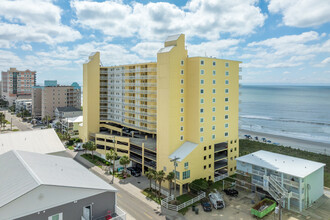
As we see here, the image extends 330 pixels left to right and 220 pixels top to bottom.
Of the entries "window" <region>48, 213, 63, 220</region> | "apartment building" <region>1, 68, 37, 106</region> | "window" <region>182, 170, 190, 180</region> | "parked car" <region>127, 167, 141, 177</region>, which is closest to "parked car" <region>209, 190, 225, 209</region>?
"window" <region>182, 170, 190, 180</region>

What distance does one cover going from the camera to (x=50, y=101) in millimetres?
118312

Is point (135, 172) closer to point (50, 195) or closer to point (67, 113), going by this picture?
point (50, 195)

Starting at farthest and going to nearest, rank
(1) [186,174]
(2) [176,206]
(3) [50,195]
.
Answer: (1) [186,174]
(2) [176,206]
(3) [50,195]

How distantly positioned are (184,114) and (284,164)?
20887mm

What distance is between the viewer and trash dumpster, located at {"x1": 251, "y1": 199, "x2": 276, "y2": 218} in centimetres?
3347

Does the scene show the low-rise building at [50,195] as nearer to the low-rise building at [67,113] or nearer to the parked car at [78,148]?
the parked car at [78,148]

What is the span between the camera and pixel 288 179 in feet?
122

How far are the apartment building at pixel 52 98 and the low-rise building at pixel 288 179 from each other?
10665 centimetres

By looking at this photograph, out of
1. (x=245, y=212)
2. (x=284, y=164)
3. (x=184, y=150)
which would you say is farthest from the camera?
(x=184, y=150)

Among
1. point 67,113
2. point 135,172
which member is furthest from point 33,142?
point 67,113

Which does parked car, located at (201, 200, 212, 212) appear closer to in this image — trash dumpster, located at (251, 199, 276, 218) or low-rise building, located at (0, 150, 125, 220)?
trash dumpster, located at (251, 199, 276, 218)

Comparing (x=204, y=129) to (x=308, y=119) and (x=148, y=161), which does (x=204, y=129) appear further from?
(x=308, y=119)

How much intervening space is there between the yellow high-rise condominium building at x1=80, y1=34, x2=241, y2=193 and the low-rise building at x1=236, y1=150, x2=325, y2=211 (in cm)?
840

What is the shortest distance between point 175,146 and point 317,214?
25.8 meters
